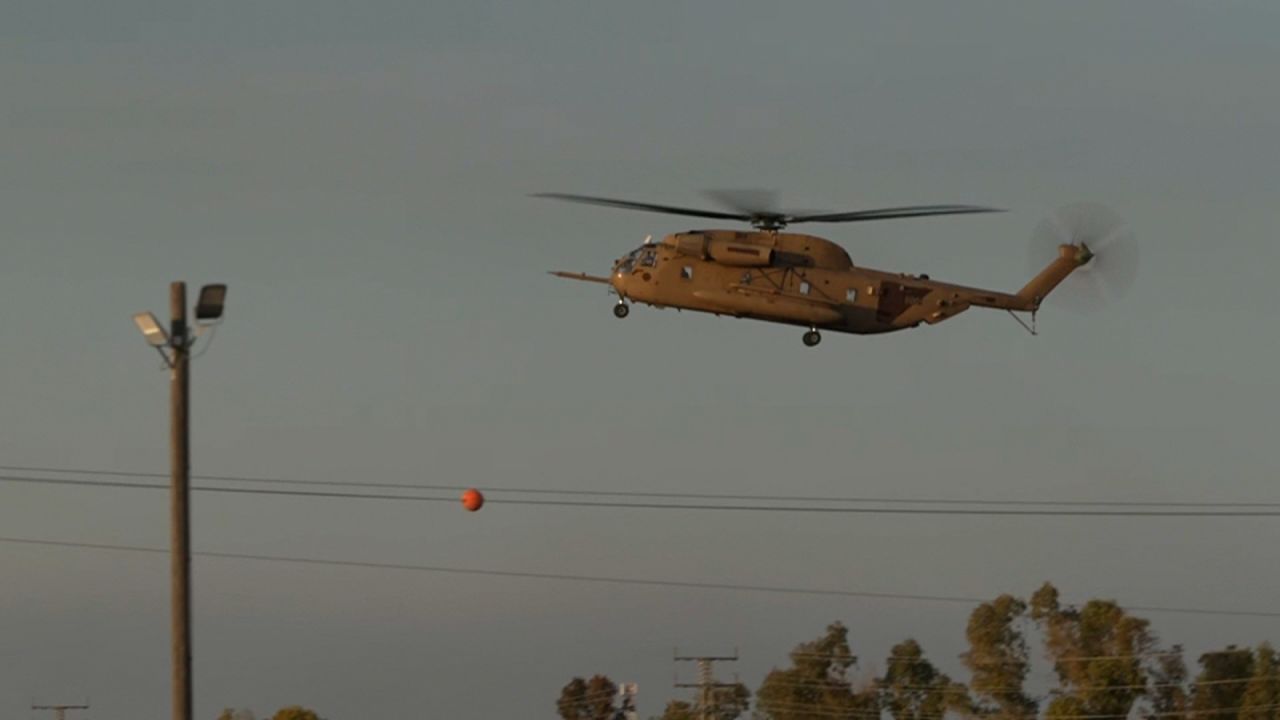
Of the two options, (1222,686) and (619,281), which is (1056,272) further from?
(1222,686)

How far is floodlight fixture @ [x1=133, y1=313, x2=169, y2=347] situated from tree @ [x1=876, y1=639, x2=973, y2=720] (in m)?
84.6

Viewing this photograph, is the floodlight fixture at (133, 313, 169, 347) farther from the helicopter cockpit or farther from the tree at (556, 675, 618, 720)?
the tree at (556, 675, 618, 720)

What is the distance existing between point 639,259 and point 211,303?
2464 cm

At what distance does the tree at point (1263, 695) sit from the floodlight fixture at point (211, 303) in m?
81.4

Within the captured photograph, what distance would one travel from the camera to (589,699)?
140m

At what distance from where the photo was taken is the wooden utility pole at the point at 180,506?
3469 cm

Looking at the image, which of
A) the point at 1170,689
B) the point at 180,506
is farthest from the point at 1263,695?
the point at 180,506

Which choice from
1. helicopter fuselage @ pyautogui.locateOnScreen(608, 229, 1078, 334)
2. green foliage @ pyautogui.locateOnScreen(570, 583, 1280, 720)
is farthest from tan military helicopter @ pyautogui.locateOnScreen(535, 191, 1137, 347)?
green foliage @ pyautogui.locateOnScreen(570, 583, 1280, 720)

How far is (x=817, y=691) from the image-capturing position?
119312 millimetres

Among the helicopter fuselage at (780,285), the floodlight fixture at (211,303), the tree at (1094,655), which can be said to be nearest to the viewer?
the floodlight fixture at (211,303)

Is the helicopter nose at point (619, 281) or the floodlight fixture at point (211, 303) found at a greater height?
the helicopter nose at point (619, 281)

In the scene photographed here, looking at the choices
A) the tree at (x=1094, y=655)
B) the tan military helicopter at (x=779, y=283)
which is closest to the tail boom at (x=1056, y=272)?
the tan military helicopter at (x=779, y=283)

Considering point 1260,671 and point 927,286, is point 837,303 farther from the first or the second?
point 1260,671

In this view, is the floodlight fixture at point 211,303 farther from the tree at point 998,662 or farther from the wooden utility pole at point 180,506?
the tree at point 998,662
